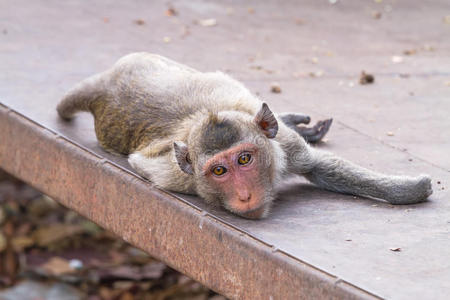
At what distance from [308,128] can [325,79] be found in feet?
6.37

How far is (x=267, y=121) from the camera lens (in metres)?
4.23

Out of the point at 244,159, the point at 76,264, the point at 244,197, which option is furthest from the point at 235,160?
the point at 76,264

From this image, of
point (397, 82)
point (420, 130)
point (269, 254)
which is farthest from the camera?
point (397, 82)

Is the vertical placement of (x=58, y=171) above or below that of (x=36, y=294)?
above

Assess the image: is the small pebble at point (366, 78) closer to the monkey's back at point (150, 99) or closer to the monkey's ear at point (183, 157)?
the monkey's back at point (150, 99)

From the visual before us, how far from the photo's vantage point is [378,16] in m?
10.1

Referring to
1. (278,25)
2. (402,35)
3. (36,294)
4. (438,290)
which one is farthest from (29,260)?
(438,290)

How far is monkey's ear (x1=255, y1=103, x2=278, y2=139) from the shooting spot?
4203mm

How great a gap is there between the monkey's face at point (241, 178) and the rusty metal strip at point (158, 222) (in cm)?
14

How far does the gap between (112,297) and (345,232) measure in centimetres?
416

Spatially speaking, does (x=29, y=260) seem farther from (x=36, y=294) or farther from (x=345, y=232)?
(x=345, y=232)

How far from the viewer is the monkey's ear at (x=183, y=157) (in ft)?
13.7

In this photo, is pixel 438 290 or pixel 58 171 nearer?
→ pixel 438 290

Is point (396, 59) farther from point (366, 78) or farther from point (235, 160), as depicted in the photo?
point (235, 160)
